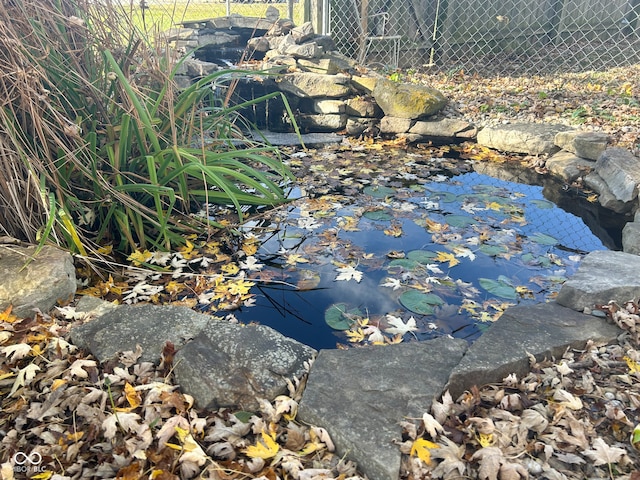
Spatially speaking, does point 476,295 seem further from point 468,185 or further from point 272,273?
point 468,185

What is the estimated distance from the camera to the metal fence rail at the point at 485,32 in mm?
8500

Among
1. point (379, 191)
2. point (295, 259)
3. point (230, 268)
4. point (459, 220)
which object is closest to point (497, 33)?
point (379, 191)

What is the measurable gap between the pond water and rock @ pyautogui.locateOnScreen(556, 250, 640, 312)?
1.10 feet

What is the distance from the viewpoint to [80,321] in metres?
2.34

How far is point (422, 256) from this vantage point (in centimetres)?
325

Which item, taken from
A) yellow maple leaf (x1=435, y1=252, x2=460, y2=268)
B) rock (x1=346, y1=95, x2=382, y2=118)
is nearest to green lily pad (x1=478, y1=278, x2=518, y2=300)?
yellow maple leaf (x1=435, y1=252, x2=460, y2=268)

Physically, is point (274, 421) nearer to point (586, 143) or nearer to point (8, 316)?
point (8, 316)

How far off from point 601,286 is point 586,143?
2.95m

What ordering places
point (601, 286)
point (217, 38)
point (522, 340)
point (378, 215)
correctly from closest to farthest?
point (522, 340), point (601, 286), point (378, 215), point (217, 38)

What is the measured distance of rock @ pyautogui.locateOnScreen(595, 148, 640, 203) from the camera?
12.9 ft

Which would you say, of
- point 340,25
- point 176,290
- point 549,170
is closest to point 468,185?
point 549,170

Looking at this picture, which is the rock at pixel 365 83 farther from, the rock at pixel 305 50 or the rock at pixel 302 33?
the rock at pixel 302 33

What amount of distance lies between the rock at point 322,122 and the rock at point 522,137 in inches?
74.9

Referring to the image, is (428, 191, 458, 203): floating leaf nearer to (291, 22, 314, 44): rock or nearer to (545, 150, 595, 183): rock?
(545, 150, 595, 183): rock
